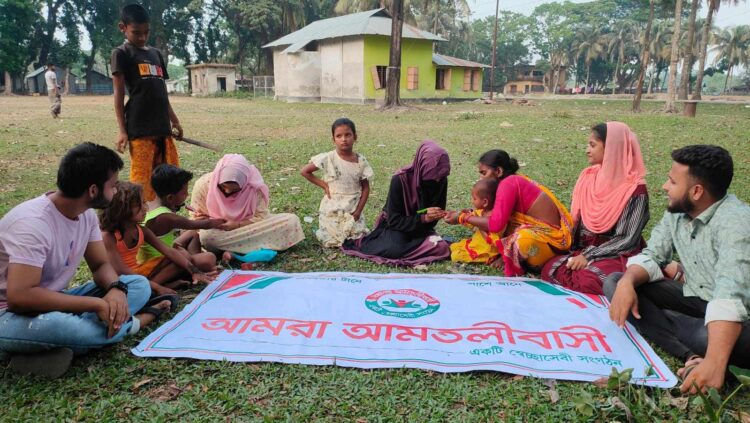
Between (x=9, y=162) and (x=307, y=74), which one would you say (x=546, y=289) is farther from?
(x=307, y=74)

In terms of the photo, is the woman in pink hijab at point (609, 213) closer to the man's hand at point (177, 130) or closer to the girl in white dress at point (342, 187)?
the girl in white dress at point (342, 187)

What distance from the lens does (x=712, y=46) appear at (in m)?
50.7

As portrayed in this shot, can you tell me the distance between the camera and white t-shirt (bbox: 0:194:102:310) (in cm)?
218

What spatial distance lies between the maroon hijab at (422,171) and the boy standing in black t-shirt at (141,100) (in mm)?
2136

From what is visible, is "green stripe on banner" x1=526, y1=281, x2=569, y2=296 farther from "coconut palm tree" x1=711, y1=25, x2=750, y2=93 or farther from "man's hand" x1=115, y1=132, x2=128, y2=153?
"coconut palm tree" x1=711, y1=25, x2=750, y2=93

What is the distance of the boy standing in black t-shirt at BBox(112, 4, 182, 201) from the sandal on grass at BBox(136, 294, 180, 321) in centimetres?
138

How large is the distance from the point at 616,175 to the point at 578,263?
0.69 metres

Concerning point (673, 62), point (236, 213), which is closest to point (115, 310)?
point (236, 213)

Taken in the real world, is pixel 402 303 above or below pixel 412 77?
below

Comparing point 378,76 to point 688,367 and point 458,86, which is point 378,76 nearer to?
point 458,86

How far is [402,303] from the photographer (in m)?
3.24

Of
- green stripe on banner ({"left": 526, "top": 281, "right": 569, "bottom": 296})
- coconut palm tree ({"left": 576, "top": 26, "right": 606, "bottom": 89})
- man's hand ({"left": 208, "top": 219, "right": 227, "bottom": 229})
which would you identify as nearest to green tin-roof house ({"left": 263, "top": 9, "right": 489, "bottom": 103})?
man's hand ({"left": 208, "top": 219, "right": 227, "bottom": 229})

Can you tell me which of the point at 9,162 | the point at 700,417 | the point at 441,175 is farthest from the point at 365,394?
the point at 9,162

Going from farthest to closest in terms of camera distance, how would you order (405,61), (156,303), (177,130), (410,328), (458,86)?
(458,86), (405,61), (177,130), (156,303), (410,328)
